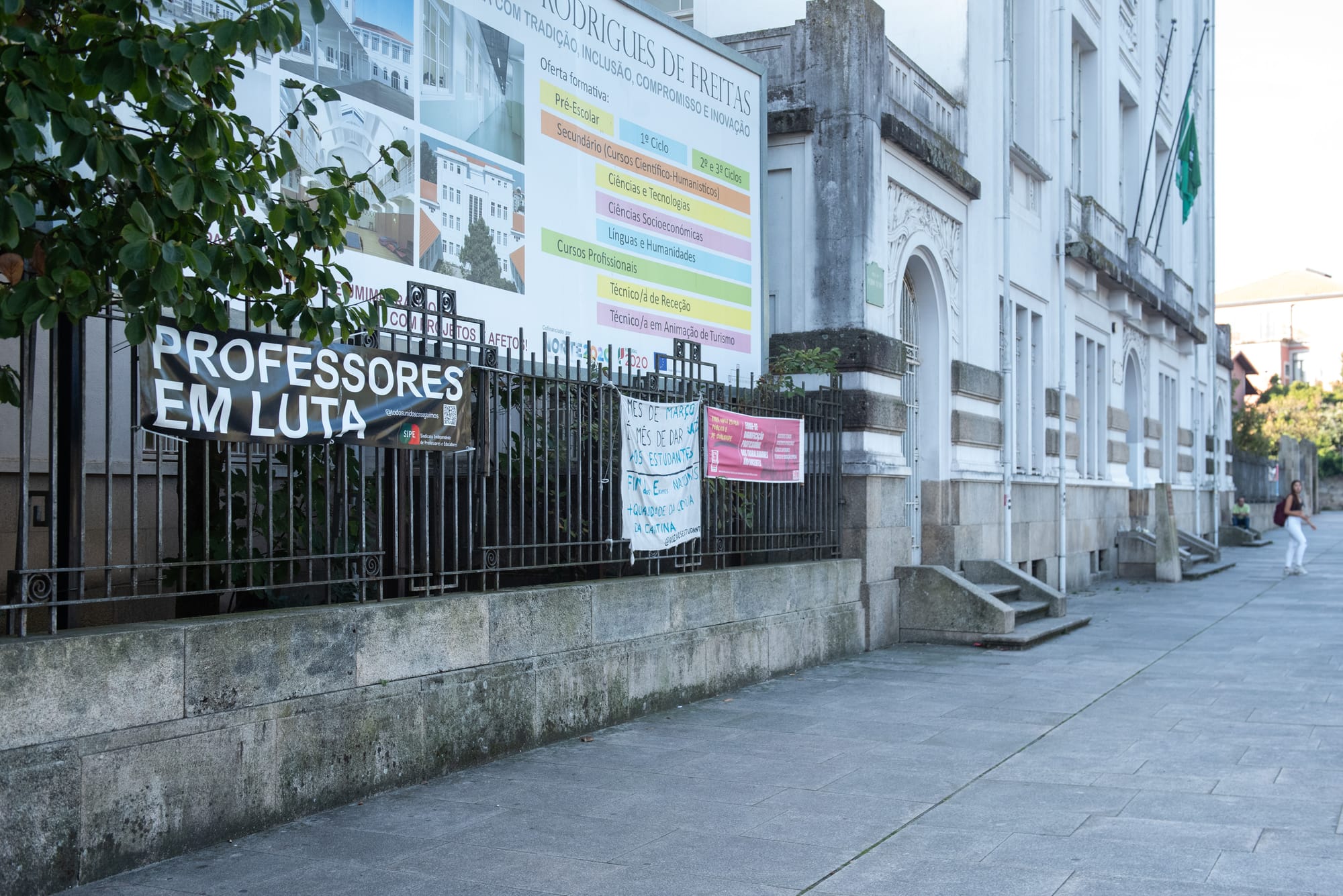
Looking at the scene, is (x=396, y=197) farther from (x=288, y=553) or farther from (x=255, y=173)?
(x=255, y=173)

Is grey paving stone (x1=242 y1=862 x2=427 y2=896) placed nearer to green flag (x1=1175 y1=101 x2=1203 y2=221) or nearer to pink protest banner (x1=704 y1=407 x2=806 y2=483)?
pink protest banner (x1=704 y1=407 x2=806 y2=483)

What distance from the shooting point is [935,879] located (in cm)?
561

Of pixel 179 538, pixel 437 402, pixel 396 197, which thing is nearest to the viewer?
pixel 179 538

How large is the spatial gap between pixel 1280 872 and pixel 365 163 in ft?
21.8

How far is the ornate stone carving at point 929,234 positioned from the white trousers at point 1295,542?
11.9m

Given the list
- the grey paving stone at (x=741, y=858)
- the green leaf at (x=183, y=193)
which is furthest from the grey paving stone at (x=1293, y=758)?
the green leaf at (x=183, y=193)

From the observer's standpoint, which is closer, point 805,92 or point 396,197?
point 396,197

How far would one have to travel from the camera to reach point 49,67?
14.7 ft

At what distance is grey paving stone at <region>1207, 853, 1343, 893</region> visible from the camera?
18.0 ft

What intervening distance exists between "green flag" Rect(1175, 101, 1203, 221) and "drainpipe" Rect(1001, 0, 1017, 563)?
476 inches

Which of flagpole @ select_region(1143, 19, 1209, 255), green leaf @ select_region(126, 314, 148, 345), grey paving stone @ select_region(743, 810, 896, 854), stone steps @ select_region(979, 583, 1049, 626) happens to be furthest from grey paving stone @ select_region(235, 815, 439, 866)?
flagpole @ select_region(1143, 19, 1209, 255)

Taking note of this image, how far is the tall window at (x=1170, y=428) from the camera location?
3186cm

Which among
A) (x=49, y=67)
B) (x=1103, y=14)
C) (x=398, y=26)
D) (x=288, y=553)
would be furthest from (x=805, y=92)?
(x=1103, y=14)

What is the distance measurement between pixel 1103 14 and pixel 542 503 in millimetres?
20008
